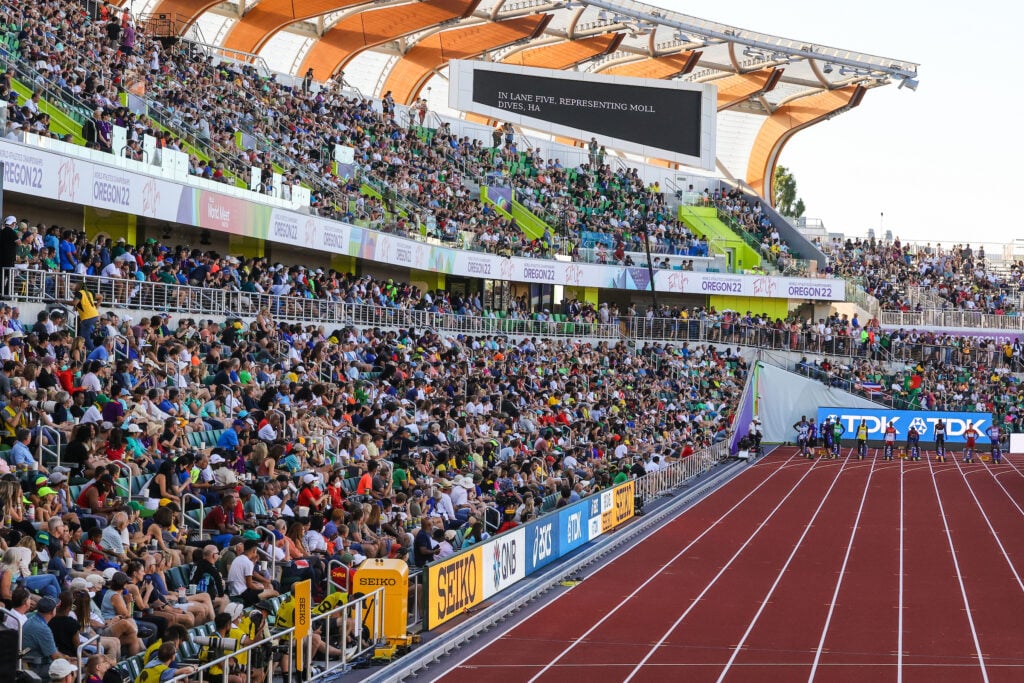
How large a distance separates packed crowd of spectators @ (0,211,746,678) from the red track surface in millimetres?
1743

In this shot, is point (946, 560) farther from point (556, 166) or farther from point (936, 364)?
point (556, 166)

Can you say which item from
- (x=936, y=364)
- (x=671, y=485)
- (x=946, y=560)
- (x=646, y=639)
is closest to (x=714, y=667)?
(x=646, y=639)

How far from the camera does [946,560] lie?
20.0 metres

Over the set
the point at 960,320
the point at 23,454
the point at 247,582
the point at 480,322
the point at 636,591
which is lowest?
the point at 636,591

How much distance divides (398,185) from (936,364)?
713 inches

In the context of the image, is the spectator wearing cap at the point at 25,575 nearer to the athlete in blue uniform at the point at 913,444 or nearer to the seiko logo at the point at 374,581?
the seiko logo at the point at 374,581

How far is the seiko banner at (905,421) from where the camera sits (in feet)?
118

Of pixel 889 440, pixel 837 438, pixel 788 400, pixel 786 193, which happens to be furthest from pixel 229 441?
pixel 786 193

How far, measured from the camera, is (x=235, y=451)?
14977 millimetres

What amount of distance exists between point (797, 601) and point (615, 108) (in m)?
36.3

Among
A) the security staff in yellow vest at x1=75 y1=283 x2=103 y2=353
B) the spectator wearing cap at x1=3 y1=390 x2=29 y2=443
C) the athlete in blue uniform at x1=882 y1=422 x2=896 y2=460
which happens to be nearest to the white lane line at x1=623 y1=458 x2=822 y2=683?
the athlete in blue uniform at x1=882 y1=422 x2=896 y2=460

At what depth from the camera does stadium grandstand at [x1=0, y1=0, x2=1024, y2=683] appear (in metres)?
11.7

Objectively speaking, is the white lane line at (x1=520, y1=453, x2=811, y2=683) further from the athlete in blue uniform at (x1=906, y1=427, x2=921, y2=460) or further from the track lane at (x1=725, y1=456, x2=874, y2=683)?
the athlete in blue uniform at (x1=906, y1=427, x2=921, y2=460)

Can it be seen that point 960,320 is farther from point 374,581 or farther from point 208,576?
point 208,576
